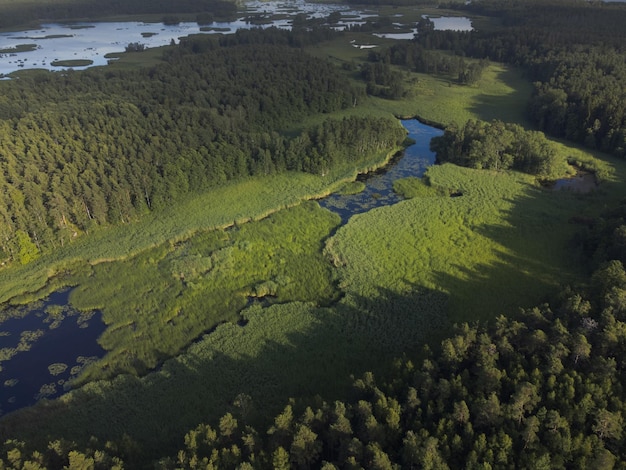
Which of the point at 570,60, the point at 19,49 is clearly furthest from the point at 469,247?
the point at 19,49

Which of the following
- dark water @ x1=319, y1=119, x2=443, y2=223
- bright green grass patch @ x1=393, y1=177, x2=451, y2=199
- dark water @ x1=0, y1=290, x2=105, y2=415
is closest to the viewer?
dark water @ x1=0, y1=290, x2=105, y2=415

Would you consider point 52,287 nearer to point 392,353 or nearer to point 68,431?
point 68,431

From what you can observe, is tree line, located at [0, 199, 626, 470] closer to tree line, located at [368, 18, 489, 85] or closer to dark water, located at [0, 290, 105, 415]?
dark water, located at [0, 290, 105, 415]

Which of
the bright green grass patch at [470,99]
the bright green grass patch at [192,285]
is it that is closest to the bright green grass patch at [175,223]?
the bright green grass patch at [192,285]

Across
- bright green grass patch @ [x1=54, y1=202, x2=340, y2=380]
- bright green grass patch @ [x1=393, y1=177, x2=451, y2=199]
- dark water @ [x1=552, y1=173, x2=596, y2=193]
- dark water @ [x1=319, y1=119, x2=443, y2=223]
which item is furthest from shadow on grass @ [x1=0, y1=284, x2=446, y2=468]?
dark water @ [x1=552, y1=173, x2=596, y2=193]

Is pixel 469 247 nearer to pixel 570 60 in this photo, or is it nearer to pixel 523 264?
pixel 523 264

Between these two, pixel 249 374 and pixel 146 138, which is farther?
pixel 146 138

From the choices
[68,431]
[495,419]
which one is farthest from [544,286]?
[68,431]
